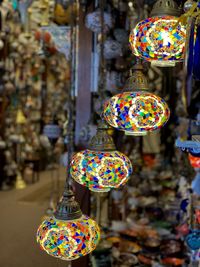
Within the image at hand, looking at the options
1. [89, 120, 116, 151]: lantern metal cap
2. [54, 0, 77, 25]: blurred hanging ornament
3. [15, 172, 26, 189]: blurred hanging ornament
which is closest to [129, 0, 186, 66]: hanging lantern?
[89, 120, 116, 151]: lantern metal cap

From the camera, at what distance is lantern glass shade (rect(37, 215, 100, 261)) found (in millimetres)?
1038

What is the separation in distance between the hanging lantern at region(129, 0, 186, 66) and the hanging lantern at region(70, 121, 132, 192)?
33 cm

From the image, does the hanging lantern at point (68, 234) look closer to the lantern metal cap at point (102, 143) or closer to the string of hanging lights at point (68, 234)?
the string of hanging lights at point (68, 234)

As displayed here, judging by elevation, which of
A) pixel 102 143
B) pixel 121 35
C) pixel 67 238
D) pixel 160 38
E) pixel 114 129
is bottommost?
pixel 67 238

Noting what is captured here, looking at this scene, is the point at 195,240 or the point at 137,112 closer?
the point at 137,112

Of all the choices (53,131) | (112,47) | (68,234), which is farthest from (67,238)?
(53,131)

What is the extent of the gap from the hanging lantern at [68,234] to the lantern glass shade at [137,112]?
0.30 m

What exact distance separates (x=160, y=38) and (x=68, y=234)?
0.60m

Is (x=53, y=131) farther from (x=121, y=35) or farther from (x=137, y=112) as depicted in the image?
(x=137, y=112)

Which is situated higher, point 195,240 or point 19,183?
point 195,240

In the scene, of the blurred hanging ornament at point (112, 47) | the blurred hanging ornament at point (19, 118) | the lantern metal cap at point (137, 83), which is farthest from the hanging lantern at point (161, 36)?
the blurred hanging ornament at point (19, 118)

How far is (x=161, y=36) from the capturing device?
3.10ft

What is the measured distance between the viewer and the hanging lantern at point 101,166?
43.9 inches

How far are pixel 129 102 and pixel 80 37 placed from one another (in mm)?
1208
